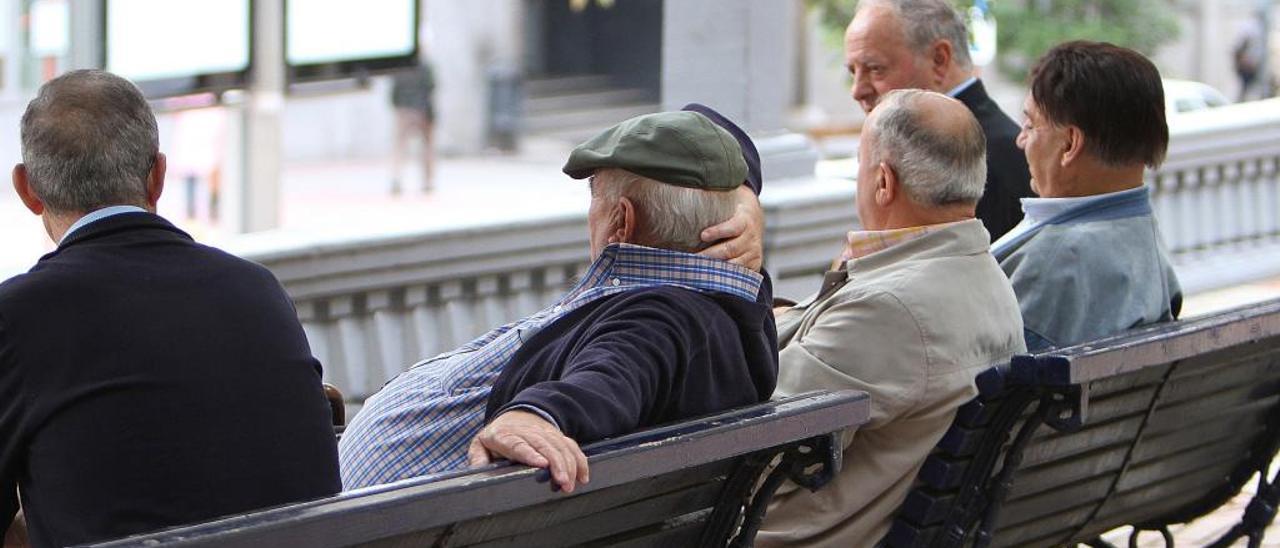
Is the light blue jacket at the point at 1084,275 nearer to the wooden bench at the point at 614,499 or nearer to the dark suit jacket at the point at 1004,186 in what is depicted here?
the dark suit jacket at the point at 1004,186

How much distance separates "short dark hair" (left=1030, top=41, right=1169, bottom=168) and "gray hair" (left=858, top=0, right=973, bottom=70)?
1.06 metres

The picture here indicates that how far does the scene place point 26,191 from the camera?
123 inches

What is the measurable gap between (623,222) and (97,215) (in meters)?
0.85

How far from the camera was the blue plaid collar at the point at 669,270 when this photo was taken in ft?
10.8

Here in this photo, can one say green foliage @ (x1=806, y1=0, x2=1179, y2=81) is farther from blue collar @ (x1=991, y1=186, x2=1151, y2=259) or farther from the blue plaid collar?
the blue plaid collar

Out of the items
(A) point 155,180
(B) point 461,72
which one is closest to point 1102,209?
(A) point 155,180

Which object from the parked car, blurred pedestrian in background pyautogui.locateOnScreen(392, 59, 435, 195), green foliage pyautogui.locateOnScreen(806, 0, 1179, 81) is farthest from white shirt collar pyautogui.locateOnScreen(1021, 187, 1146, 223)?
green foliage pyautogui.locateOnScreen(806, 0, 1179, 81)

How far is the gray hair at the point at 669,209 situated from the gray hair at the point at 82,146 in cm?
78

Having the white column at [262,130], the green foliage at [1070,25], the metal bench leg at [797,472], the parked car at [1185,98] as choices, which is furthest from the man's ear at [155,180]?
the green foliage at [1070,25]

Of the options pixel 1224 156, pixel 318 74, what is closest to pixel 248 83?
pixel 318 74

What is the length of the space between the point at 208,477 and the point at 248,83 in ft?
21.8

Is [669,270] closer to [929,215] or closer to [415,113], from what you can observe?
[929,215]

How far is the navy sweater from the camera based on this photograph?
297cm

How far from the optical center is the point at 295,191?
23.6 metres
